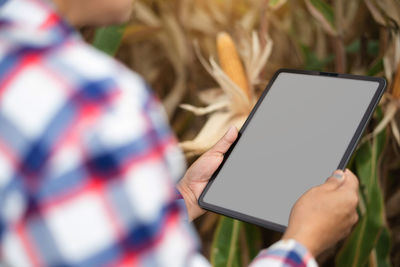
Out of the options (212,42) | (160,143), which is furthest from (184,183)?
(212,42)

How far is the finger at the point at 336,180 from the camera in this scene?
374 mm

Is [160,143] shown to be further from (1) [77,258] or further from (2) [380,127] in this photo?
(2) [380,127]

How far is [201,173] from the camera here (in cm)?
50

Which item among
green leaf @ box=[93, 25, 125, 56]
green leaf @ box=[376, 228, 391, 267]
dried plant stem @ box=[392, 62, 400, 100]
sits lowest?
green leaf @ box=[376, 228, 391, 267]

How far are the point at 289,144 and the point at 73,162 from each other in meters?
0.28

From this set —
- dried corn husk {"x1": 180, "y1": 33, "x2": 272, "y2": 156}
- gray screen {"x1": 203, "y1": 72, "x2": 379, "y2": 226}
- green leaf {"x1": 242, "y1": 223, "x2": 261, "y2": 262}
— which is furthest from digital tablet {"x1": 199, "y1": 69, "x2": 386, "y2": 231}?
green leaf {"x1": 242, "y1": 223, "x2": 261, "y2": 262}

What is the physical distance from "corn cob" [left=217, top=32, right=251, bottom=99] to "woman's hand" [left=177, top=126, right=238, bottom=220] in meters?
0.19

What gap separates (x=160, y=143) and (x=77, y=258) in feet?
0.21

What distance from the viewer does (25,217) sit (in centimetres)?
23

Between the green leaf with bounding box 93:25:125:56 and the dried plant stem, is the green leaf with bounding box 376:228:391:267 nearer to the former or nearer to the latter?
the dried plant stem

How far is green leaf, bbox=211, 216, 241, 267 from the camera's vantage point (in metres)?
0.69

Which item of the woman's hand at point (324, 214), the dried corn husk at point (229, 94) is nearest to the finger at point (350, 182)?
the woman's hand at point (324, 214)

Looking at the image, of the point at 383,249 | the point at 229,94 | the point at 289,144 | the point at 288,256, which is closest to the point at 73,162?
the point at 288,256

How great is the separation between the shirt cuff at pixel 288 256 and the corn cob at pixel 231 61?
0.39m
